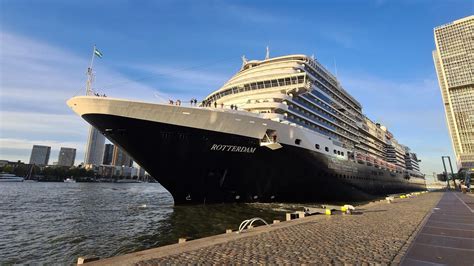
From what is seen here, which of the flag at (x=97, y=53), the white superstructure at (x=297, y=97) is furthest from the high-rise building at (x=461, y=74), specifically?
the flag at (x=97, y=53)

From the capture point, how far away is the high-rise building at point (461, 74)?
134 metres

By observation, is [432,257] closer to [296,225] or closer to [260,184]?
[296,225]

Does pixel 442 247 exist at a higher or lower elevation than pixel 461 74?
lower

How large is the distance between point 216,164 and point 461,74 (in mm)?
173064

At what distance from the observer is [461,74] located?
138 m

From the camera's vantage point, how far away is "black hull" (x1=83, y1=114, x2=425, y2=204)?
57.1ft

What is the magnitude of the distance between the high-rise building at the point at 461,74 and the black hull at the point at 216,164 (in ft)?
481

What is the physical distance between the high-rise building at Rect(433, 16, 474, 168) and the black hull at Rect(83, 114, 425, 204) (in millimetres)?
146714

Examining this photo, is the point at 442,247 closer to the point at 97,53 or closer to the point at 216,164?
the point at 216,164

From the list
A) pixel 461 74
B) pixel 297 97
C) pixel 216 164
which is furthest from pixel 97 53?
pixel 461 74

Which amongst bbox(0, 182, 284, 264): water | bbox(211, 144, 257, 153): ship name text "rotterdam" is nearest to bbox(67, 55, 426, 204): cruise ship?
bbox(211, 144, 257, 153): ship name text "rotterdam"

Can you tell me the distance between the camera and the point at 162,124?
17.0 m

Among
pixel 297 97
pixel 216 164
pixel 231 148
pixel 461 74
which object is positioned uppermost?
pixel 461 74

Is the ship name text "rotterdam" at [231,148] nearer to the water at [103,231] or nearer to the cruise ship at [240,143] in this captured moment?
the cruise ship at [240,143]
